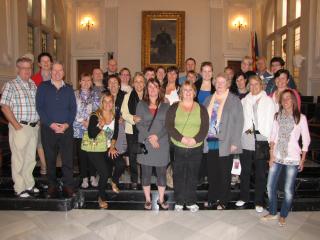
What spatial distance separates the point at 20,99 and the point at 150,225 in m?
2.14

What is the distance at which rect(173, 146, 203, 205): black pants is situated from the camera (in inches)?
144

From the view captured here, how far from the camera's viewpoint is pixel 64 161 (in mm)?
3908

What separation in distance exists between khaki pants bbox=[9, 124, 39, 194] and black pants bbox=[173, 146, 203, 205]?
1805 millimetres

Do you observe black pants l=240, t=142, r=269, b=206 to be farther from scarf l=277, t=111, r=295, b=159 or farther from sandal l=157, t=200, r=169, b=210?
sandal l=157, t=200, r=169, b=210

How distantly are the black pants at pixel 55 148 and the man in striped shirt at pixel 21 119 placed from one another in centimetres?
22

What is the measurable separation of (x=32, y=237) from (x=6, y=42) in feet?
17.1

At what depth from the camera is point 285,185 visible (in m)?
3.48

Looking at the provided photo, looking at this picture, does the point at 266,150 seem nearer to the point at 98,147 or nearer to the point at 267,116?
the point at 267,116

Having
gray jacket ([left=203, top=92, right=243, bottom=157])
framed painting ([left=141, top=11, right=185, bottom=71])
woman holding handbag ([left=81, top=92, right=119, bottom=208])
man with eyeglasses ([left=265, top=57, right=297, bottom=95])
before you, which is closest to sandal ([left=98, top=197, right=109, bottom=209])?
woman holding handbag ([left=81, top=92, right=119, bottom=208])

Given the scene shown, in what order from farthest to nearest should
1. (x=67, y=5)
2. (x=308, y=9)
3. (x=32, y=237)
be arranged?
(x=67, y=5) < (x=308, y=9) < (x=32, y=237)

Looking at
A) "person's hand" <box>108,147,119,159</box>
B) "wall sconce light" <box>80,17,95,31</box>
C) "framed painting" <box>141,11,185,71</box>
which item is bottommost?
"person's hand" <box>108,147,119,159</box>

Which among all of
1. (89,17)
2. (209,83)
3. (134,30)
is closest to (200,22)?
(134,30)

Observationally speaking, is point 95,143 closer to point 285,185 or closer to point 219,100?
point 219,100

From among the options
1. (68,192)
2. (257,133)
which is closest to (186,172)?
(257,133)
